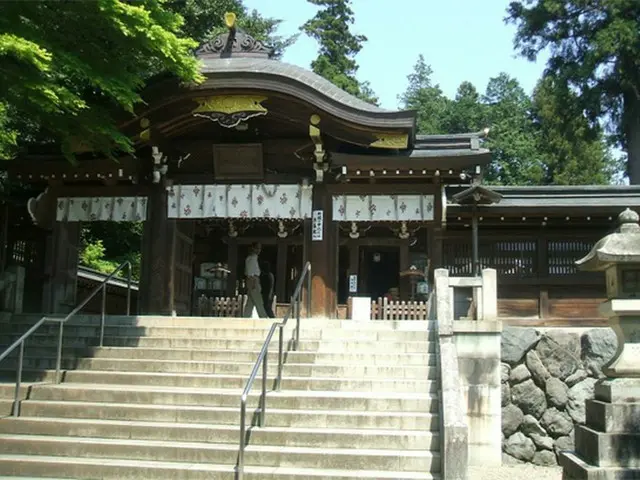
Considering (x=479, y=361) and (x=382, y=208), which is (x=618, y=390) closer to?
(x=479, y=361)

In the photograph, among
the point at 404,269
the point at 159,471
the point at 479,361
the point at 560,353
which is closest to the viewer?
the point at 159,471

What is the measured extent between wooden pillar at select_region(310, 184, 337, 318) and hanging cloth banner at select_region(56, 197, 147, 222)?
374 cm

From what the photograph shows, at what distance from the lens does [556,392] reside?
39.4ft

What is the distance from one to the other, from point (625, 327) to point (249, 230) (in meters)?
11.4

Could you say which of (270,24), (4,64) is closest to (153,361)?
(4,64)

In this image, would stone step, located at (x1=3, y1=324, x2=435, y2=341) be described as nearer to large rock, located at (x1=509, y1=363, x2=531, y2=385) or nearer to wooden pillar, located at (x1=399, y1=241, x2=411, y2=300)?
large rock, located at (x1=509, y1=363, x2=531, y2=385)

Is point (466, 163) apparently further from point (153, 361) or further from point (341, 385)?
point (153, 361)

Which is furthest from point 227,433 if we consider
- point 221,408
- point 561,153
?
point 561,153

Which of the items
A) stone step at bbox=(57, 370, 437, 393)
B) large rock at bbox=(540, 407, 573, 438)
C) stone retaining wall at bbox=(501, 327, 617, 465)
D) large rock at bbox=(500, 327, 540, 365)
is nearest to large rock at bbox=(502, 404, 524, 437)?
stone retaining wall at bbox=(501, 327, 617, 465)

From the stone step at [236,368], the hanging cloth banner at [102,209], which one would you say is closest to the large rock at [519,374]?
the stone step at [236,368]

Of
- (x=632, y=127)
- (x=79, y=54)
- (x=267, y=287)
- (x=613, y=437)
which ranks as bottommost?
(x=613, y=437)

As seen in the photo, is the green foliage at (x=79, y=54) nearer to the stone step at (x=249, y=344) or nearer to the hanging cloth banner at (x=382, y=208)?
the stone step at (x=249, y=344)

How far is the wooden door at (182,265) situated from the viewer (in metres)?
13.3

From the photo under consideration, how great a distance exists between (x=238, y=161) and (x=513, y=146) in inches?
1128
